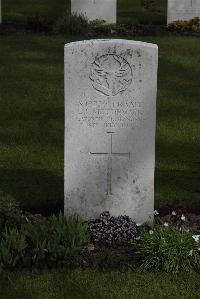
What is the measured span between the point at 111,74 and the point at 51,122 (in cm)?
474

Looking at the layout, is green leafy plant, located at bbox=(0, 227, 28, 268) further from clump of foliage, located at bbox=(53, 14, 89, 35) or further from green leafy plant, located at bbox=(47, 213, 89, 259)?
clump of foliage, located at bbox=(53, 14, 89, 35)

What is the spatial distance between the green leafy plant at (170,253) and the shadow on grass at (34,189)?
1.71m

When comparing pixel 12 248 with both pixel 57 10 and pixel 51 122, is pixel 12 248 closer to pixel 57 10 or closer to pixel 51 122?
pixel 51 122

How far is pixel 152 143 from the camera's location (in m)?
8.10

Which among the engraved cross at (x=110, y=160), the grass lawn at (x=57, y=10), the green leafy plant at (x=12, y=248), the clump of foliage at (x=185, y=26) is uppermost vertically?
the grass lawn at (x=57, y=10)

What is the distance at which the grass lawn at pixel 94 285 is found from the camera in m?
6.83

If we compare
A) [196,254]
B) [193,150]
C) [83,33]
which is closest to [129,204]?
[196,254]

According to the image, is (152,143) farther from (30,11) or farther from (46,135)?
(30,11)

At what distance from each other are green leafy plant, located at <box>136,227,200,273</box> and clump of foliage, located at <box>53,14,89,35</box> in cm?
1255

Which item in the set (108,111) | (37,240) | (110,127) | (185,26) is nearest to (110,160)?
(110,127)

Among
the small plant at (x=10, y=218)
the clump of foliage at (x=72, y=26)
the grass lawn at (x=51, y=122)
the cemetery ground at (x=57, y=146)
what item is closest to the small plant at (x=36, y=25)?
the clump of foliage at (x=72, y=26)

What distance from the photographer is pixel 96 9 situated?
817 inches

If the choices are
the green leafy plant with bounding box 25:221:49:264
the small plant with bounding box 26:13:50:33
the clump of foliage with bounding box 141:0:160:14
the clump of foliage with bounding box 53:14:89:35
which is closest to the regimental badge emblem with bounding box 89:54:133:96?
the green leafy plant with bounding box 25:221:49:264

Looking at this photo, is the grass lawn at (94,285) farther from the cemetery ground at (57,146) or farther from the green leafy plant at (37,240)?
the green leafy plant at (37,240)
